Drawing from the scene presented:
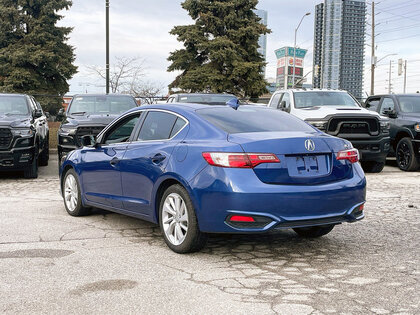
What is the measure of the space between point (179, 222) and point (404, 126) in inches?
393

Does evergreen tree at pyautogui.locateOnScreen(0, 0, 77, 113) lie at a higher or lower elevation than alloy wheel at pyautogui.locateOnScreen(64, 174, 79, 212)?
higher

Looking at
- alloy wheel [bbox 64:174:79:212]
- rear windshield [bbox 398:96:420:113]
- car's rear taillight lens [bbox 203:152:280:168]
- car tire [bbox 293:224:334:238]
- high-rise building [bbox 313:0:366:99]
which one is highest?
high-rise building [bbox 313:0:366:99]

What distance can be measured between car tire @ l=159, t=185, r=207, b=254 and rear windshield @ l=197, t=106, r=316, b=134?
2.59ft

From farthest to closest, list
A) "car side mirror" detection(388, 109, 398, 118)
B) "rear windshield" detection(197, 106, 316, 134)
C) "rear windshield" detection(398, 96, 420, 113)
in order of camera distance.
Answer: "rear windshield" detection(398, 96, 420, 113) → "car side mirror" detection(388, 109, 398, 118) → "rear windshield" detection(197, 106, 316, 134)

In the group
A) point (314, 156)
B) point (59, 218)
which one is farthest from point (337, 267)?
point (59, 218)

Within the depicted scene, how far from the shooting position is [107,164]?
6.45 m

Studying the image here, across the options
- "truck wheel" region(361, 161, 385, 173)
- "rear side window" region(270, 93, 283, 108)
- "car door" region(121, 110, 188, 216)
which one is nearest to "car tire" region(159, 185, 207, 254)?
"car door" region(121, 110, 188, 216)

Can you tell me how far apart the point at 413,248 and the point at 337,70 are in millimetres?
76199

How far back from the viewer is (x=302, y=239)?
6.02m

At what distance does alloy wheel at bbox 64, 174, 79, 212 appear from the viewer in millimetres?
7379

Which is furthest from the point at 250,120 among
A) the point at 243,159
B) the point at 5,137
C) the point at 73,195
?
the point at 5,137

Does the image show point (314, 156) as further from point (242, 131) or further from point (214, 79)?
point (214, 79)

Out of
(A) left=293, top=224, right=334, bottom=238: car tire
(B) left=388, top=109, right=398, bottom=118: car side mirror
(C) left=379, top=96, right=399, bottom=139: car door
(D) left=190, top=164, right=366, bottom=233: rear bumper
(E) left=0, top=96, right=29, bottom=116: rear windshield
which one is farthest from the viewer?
(C) left=379, top=96, right=399, bottom=139: car door

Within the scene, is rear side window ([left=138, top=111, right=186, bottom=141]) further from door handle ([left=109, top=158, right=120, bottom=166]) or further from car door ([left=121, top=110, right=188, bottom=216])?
door handle ([left=109, top=158, right=120, bottom=166])
